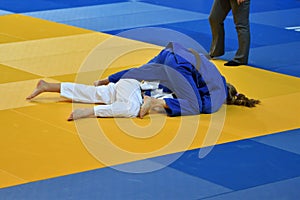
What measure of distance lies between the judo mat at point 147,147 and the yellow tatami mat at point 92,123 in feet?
0.04

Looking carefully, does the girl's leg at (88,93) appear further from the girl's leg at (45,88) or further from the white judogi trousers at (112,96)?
the girl's leg at (45,88)

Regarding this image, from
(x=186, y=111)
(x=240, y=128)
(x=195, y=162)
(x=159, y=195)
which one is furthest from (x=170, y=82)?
(x=159, y=195)

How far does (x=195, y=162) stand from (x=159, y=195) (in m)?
0.95

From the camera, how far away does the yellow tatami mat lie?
730 centimetres

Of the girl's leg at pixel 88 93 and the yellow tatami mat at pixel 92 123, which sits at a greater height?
the girl's leg at pixel 88 93

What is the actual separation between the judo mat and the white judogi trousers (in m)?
0.10

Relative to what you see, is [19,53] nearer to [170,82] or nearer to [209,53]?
[209,53]

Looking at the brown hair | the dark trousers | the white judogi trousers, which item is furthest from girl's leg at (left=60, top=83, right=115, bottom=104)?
the dark trousers

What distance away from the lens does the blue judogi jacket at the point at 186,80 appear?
847cm

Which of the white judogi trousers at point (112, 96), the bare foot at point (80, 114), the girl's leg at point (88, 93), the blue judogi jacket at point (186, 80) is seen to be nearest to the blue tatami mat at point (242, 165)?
the blue judogi jacket at point (186, 80)

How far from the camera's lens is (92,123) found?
8.23 metres

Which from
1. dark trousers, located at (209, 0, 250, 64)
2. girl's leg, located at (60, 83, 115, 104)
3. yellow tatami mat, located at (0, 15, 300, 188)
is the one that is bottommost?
yellow tatami mat, located at (0, 15, 300, 188)

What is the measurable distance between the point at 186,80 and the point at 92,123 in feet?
3.94

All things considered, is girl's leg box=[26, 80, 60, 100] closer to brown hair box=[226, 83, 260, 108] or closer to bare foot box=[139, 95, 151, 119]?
bare foot box=[139, 95, 151, 119]
